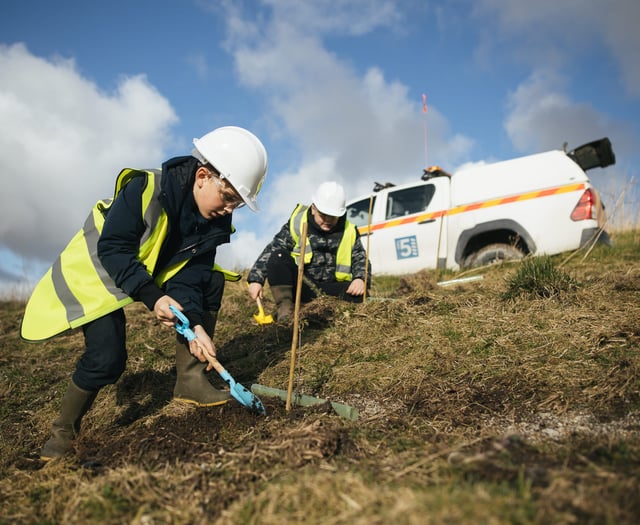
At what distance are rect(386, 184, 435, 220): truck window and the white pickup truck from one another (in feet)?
0.05

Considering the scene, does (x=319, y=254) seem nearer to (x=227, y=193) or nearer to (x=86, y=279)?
(x=227, y=193)

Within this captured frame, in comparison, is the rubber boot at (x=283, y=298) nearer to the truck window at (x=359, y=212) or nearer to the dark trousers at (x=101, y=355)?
the dark trousers at (x=101, y=355)

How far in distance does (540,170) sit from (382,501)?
19.3 ft

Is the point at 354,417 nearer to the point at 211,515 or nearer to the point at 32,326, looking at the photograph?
the point at 211,515

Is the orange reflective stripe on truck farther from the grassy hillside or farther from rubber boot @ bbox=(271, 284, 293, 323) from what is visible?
rubber boot @ bbox=(271, 284, 293, 323)

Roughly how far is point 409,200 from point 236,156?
4963 mm

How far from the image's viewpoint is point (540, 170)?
6164mm

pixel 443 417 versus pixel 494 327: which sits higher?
pixel 494 327

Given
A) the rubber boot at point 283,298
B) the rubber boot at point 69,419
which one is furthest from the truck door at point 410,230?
the rubber boot at point 69,419

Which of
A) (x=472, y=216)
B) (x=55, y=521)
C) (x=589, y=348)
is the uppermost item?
(x=472, y=216)

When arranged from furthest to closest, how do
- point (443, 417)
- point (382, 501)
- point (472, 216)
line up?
point (472, 216), point (443, 417), point (382, 501)

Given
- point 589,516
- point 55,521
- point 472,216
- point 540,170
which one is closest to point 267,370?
point 55,521

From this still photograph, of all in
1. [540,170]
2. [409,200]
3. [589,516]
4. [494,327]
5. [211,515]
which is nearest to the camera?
[589,516]

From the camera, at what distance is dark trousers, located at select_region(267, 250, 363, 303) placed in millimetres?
4934
